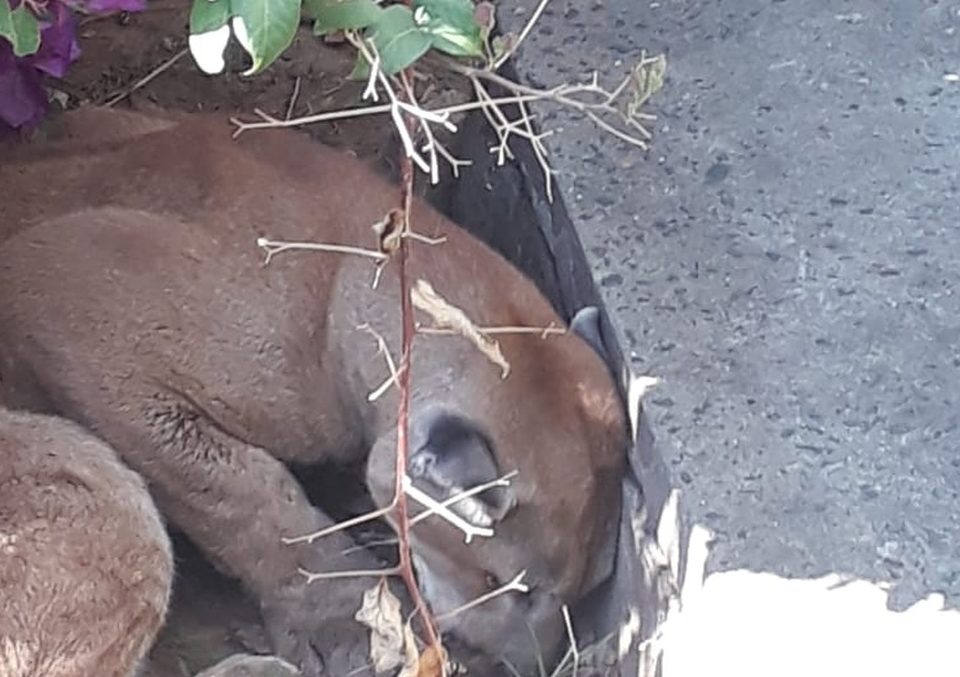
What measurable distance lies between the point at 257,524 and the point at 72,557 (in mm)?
495

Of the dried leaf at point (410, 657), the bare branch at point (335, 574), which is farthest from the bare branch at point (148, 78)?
the dried leaf at point (410, 657)

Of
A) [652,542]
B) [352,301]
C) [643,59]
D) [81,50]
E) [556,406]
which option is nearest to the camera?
[652,542]

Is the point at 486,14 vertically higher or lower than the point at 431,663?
higher

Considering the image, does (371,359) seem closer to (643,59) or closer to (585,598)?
(585,598)

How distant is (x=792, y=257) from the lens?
314 cm

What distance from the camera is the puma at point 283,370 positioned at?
3.16 metres

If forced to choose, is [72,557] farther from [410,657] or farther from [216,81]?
[216,81]

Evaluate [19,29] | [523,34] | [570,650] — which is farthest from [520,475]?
[19,29]

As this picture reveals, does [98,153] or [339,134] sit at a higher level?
[98,153]

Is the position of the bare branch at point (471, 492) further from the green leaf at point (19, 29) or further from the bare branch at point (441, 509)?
the green leaf at point (19, 29)

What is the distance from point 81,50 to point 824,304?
165 cm

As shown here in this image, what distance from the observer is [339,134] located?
4074mm

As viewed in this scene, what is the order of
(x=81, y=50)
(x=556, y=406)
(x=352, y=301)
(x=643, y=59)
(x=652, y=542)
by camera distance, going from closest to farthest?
(x=652, y=542)
(x=556, y=406)
(x=352, y=301)
(x=643, y=59)
(x=81, y=50)

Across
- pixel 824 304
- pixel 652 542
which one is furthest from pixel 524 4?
pixel 652 542
